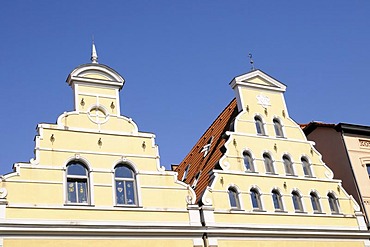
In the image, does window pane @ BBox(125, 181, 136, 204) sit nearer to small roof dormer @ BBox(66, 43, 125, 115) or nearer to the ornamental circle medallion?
small roof dormer @ BBox(66, 43, 125, 115)

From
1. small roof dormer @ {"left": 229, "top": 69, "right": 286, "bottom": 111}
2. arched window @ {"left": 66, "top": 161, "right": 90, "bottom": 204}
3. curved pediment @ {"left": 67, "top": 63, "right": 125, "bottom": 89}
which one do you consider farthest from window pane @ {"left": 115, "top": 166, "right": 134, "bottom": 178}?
small roof dormer @ {"left": 229, "top": 69, "right": 286, "bottom": 111}

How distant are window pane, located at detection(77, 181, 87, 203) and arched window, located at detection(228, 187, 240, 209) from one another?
20.0 feet

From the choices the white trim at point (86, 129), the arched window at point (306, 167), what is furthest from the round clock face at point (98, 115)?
the arched window at point (306, 167)

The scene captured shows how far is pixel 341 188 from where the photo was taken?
25.7 meters

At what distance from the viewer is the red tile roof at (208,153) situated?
24.1 metres

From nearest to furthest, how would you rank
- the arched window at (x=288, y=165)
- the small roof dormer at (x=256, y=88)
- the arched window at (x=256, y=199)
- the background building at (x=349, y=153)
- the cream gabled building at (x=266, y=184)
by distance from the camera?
the cream gabled building at (x=266, y=184) < the arched window at (x=256, y=199) < the arched window at (x=288, y=165) < the small roof dormer at (x=256, y=88) < the background building at (x=349, y=153)

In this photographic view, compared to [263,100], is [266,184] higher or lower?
lower

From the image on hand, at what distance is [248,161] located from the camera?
2406cm

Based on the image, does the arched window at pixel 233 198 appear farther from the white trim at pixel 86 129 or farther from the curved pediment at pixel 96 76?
the curved pediment at pixel 96 76

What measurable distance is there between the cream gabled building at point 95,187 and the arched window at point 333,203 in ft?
24.1

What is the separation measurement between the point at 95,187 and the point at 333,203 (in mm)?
11452

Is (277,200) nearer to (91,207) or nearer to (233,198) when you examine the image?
(233,198)

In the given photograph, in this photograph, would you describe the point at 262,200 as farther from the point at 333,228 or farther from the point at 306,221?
the point at 333,228

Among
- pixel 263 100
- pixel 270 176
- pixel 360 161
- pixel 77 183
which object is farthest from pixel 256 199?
pixel 77 183
